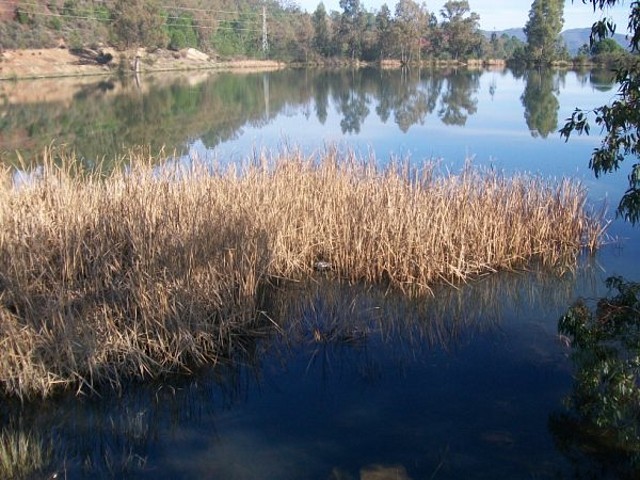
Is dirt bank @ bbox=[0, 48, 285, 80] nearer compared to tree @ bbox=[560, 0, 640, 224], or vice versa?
tree @ bbox=[560, 0, 640, 224]

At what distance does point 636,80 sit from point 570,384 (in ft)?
7.57

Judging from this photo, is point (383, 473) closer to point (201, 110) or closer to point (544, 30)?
point (201, 110)

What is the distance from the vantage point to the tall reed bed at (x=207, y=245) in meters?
4.19

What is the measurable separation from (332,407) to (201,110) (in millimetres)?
17318

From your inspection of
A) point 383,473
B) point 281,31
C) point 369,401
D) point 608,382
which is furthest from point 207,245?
point 281,31

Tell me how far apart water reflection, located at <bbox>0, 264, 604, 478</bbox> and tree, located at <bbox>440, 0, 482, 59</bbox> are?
51.3m

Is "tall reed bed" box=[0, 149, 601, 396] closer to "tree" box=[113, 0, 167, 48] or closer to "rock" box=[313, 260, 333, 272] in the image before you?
"rock" box=[313, 260, 333, 272]

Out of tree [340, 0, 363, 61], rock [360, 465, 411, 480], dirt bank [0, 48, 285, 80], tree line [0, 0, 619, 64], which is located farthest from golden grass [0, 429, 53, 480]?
tree [340, 0, 363, 61]

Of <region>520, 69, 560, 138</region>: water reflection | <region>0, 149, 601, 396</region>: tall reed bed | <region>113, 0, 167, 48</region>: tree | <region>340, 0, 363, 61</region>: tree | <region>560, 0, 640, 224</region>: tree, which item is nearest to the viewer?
<region>560, 0, 640, 224</region>: tree

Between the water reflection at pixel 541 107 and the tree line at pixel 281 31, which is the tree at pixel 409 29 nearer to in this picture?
the tree line at pixel 281 31

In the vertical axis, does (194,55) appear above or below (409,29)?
below

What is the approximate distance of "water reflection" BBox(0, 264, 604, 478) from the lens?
3541 millimetres

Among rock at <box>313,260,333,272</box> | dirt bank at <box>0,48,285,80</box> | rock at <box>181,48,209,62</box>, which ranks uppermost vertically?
rock at <box>181,48,209,62</box>

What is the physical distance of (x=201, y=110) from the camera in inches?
790
